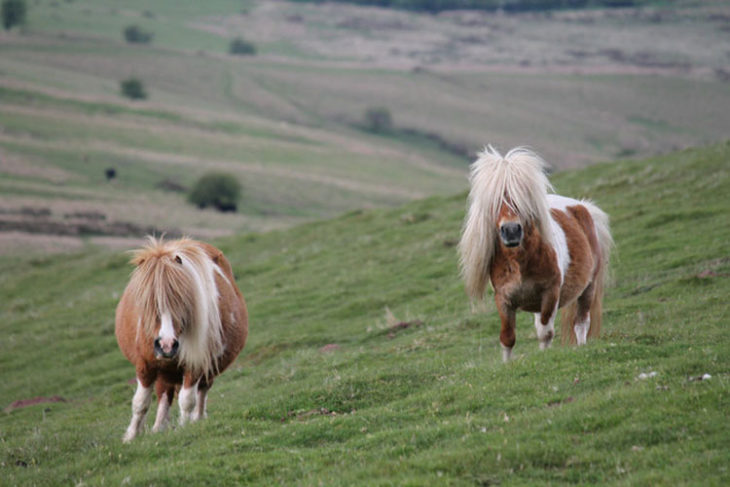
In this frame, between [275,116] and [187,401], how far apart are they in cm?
12820

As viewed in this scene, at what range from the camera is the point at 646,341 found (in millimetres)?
12750

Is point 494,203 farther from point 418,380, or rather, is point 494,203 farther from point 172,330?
point 172,330

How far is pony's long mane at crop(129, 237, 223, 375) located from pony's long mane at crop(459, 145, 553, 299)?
13.3ft

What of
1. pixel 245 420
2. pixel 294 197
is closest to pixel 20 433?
pixel 245 420

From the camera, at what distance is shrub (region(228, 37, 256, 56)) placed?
178 metres

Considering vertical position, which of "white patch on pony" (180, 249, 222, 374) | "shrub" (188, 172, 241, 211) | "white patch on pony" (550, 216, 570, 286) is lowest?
"shrub" (188, 172, 241, 211)

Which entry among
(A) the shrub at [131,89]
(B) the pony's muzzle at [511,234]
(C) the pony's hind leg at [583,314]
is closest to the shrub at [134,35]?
(A) the shrub at [131,89]

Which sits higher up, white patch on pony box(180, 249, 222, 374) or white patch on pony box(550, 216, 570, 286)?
white patch on pony box(550, 216, 570, 286)

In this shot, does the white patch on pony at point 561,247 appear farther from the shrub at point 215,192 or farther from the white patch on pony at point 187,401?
the shrub at point 215,192

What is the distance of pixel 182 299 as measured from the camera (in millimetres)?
11523

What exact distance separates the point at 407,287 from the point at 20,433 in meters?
13.2

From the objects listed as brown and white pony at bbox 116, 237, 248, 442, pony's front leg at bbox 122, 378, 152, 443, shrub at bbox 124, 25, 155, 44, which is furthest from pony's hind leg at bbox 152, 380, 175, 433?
shrub at bbox 124, 25, 155, 44

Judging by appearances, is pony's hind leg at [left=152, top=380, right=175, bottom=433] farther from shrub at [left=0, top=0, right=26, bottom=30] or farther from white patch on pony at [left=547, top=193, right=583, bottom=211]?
shrub at [left=0, top=0, right=26, bottom=30]

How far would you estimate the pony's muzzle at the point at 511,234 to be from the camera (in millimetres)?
11484
